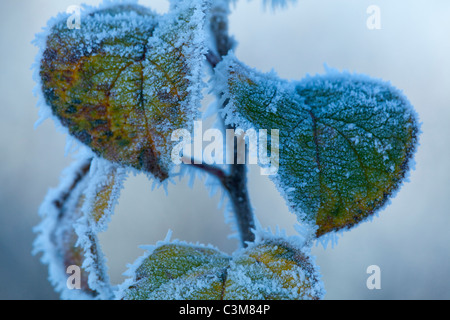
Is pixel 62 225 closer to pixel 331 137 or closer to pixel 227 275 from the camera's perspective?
pixel 227 275

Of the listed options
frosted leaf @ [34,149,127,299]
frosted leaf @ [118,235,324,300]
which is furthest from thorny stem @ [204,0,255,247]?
frosted leaf @ [34,149,127,299]

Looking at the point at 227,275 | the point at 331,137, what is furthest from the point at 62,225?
the point at 331,137

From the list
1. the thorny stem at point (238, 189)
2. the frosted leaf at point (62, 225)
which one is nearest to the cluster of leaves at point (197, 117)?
the thorny stem at point (238, 189)

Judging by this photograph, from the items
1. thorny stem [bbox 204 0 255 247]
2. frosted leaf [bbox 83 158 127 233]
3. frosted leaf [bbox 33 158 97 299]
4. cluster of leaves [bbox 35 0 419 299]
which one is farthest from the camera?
frosted leaf [bbox 33 158 97 299]

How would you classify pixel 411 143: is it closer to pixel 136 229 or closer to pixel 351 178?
pixel 351 178

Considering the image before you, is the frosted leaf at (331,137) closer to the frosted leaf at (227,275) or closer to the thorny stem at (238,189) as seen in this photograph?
the frosted leaf at (227,275)

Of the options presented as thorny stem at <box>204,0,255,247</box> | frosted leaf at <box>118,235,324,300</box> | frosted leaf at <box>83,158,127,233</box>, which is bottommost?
frosted leaf at <box>118,235,324,300</box>

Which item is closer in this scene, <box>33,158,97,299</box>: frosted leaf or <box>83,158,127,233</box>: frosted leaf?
<box>83,158,127,233</box>: frosted leaf

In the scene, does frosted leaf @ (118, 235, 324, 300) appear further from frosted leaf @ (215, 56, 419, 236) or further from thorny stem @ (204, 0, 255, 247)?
thorny stem @ (204, 0, 255, 247)
